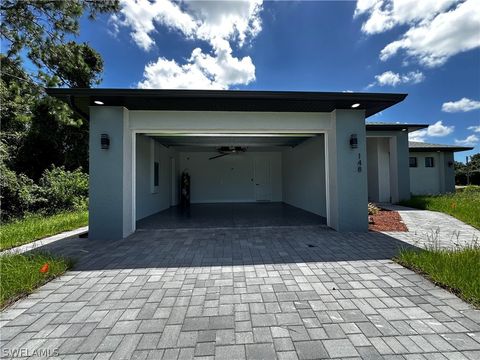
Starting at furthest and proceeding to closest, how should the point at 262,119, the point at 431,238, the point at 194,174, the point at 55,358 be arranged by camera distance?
the point at 194,174, the point at 262,119, the point at 431,238, the point at 55,358

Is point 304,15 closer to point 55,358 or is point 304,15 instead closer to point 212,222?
point 212,222

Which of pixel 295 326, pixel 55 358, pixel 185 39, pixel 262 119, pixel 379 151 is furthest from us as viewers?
pixel 379 151

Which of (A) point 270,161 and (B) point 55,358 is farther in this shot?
(A) point 270,161

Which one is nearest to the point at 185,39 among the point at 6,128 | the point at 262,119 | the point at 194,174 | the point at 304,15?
the point at 304,15

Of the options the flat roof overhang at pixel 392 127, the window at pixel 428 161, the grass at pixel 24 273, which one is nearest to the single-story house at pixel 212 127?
the grass at pixel 24 273

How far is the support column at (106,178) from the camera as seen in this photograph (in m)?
4.92

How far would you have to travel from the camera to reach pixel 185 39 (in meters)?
8.37

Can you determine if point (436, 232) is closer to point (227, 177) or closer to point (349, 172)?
point (349, 172)

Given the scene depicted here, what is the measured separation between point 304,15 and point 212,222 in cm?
646

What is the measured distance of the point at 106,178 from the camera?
4926 millimetres

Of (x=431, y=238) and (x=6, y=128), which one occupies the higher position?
(x=6, y=128)

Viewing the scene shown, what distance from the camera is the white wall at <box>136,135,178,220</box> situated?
23.0 feet

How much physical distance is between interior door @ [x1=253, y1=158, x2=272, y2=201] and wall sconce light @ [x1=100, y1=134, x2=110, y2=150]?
8.20m

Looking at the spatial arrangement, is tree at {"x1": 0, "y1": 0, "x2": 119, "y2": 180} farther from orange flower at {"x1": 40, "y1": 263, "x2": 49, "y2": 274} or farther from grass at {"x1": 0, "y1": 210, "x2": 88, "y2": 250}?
orange flower at {"x1": 40, "y1": 263, "x2": 49, "y2": 274}
